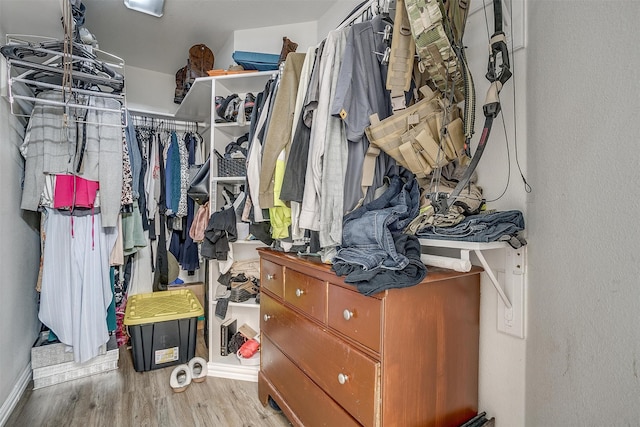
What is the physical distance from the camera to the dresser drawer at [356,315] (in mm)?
902

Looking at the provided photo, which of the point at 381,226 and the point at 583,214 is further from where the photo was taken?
the point at 381,226

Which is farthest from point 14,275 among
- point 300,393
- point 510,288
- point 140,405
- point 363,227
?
point 510,288

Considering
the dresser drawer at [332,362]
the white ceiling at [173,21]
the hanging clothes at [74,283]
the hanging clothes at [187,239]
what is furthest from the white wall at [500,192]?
the hanging clothes at [187,239]

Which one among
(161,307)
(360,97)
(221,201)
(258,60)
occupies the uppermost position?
(258,60)

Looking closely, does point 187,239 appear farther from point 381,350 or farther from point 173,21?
point 381,350

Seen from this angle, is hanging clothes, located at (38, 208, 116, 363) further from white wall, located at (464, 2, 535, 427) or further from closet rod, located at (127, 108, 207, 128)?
white wall, located at (464, 2, 535, 427)

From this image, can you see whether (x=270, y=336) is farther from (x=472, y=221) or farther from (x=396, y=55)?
(x=396, y=55)

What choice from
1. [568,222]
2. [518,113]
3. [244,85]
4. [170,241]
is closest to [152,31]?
[244,85]

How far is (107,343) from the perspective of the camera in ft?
6.87

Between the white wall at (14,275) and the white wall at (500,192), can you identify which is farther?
the white wall at (14,275)

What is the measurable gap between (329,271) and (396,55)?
0.78m

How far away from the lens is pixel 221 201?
222 centimetres

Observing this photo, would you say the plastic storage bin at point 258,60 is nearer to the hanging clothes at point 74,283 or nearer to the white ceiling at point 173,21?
the white ceiling at point 173,21

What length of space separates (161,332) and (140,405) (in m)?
0.47
